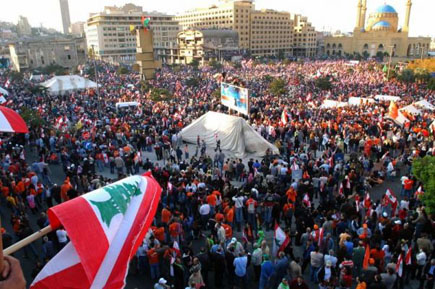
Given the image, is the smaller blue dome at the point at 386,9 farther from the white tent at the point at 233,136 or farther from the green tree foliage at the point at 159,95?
the white tent at the point at 233,136

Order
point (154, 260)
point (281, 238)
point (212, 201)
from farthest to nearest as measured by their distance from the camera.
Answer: point (212, 201) → point (281, 238) → point (154, 260)

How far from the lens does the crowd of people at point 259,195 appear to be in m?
7.57

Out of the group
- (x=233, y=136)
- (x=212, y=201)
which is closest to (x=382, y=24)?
(x=233, y=136)

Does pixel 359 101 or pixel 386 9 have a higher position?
pixel 386 9

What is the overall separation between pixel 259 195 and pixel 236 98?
1152 cm

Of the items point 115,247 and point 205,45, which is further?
point 205,45

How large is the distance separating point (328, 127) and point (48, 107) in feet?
68.5

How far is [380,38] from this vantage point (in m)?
96.8

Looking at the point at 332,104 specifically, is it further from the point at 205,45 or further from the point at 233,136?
the point at 205,45

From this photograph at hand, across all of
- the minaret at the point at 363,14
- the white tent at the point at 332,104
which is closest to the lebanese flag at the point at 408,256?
the white tent at the point at 332,104

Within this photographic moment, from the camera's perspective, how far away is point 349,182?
12023 millimetres

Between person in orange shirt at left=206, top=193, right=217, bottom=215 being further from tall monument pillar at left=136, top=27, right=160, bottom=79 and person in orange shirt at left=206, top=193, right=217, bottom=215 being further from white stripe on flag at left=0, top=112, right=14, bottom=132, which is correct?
tall monument pillar at left=136, top=27, right=160, bottom=79

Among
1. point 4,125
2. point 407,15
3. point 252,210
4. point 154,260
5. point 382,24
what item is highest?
point 407,15

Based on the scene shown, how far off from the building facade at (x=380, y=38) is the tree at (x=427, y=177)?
306ft
